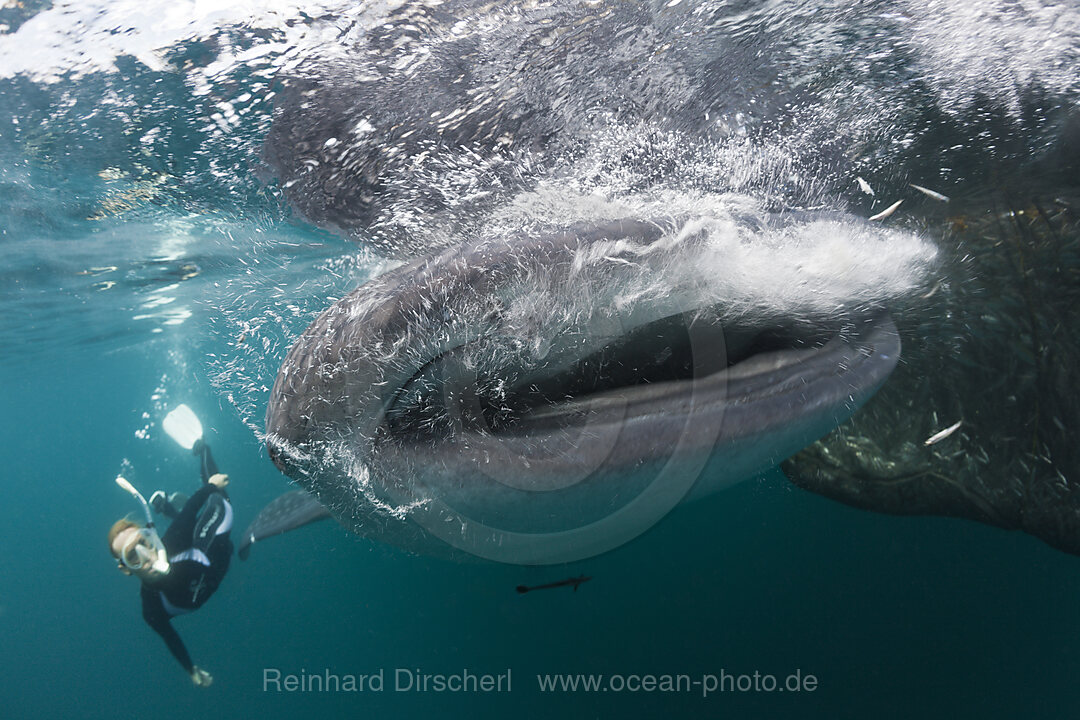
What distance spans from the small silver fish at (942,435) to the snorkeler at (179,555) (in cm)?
1058

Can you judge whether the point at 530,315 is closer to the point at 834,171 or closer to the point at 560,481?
the point at 560,481

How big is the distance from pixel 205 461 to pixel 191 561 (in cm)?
589

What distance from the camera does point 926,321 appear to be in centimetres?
272

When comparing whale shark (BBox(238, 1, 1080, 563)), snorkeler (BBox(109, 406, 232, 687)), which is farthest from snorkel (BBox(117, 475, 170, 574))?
whale shark (BBox(238, 1, 1080, 563))

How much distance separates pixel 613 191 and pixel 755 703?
8.30m

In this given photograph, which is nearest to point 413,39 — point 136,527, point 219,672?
point 136,527

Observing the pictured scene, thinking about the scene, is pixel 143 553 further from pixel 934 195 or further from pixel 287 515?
pixel 934 195

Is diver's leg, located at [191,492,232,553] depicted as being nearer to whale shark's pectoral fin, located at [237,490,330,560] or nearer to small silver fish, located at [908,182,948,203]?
whale shark's pectoral fin, located at [237,490,330,560]

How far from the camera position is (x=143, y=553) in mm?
8273

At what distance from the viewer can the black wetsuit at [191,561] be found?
9.71 meters

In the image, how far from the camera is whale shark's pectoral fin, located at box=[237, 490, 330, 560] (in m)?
5.73

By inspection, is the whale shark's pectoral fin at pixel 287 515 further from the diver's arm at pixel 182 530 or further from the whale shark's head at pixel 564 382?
the whale shark's head at pixel 564 382

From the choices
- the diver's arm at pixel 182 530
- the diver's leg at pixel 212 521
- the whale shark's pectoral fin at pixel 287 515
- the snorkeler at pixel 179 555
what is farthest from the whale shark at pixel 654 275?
the diver's leg at pixel 212 521

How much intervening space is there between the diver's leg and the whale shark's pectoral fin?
4355mm
